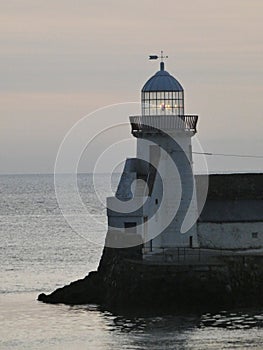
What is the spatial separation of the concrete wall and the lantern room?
3.84 meters

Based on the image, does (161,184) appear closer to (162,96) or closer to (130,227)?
(130,227)

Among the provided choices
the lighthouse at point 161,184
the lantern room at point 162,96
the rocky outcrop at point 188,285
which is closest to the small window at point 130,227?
the lighthouse at point 161,184

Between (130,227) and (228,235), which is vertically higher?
(130,227)

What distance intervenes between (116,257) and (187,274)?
334 centimetres

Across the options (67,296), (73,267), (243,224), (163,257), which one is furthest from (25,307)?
(73,267)

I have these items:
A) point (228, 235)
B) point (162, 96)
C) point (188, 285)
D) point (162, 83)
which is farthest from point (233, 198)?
point (188, 285)

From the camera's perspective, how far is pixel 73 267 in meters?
52.2

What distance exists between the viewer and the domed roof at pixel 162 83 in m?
40.2

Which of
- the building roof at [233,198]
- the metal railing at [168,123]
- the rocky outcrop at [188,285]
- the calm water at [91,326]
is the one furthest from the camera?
the building roof at [233,198]

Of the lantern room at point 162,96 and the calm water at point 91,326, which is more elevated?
the lantern room at point 162,96

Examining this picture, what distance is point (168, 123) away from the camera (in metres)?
39.7

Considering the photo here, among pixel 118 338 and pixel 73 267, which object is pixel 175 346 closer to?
pixel 118 338

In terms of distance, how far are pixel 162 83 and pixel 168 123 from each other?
1459mm

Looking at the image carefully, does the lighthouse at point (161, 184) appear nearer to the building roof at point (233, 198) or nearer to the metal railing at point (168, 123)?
the metal railing at point (168, 123)
